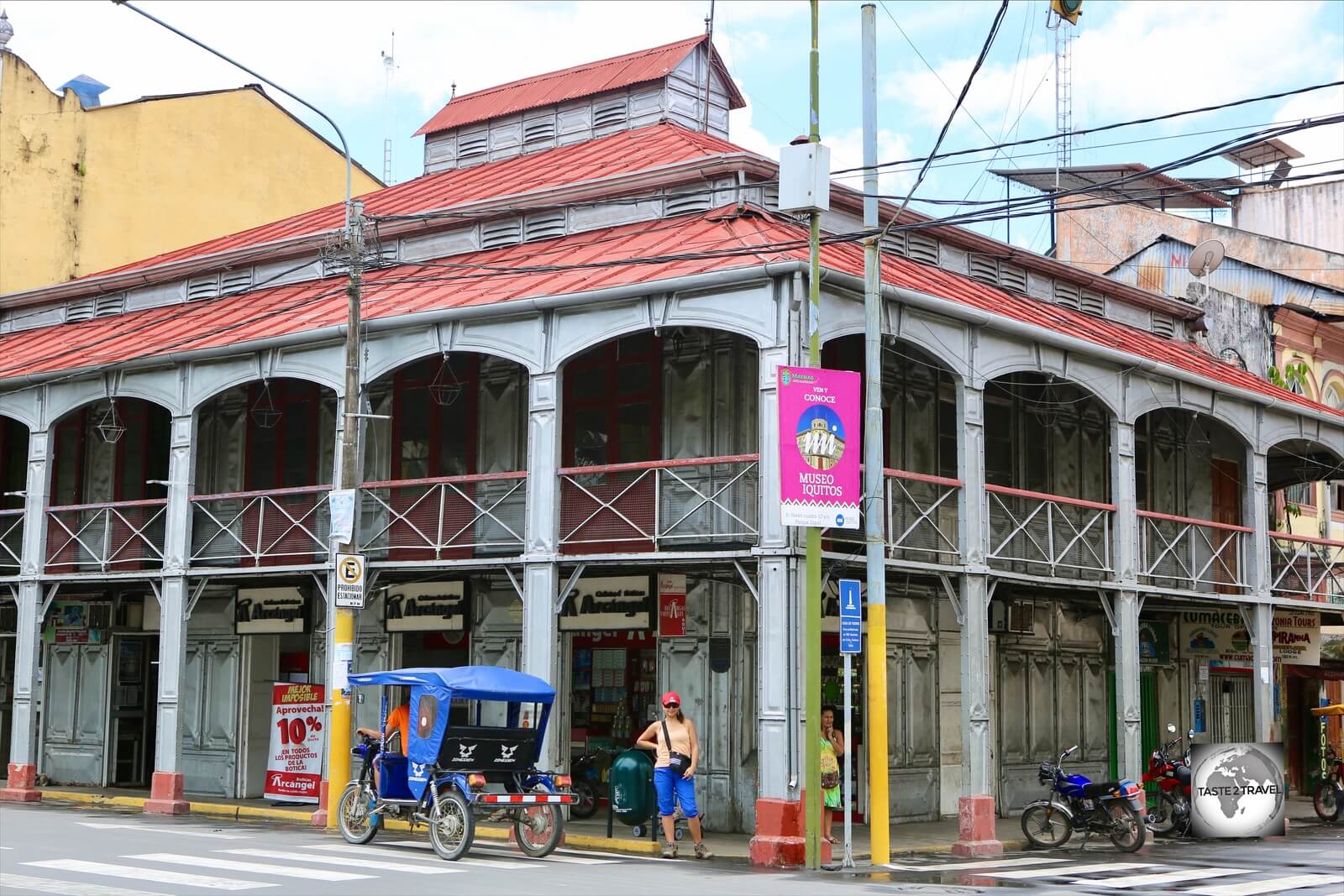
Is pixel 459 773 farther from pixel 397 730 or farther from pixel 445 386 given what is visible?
pixel 445 386

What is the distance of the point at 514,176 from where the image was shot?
28031 millimetres

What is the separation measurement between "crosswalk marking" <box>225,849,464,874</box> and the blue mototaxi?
76 centimetres

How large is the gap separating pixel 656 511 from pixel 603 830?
165 inches

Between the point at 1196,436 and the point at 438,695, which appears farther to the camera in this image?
the point at 1196,436

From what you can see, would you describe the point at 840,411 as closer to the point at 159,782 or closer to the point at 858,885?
the point at 858,885

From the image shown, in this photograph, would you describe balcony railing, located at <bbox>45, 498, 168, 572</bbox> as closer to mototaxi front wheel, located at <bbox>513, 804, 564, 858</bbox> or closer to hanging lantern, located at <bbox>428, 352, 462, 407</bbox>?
hanging lantern, located at <bbox>428, 352, 462, 407</bbox>

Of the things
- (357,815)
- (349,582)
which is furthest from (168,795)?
(357,815)

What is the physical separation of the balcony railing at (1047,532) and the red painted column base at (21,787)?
14.9 m

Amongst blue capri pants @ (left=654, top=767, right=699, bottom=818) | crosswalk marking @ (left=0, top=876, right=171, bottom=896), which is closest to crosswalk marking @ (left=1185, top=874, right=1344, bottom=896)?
blue capri pants @ (left=654, top=767, right=699, bottom=818)

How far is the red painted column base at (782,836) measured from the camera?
17375 mm

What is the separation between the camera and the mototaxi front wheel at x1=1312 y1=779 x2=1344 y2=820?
26.5 metres

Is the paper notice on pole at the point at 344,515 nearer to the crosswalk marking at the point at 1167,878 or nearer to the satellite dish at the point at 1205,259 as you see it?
the crosswalk marking at the point at 1167,878

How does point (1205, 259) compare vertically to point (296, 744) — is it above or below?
above

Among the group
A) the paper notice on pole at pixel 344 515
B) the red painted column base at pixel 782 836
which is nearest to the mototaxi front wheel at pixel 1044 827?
the red painted column base at pixel 782 836
